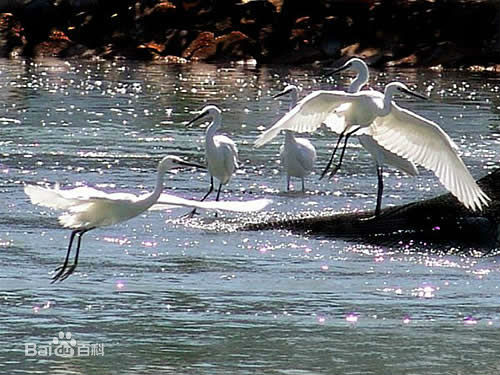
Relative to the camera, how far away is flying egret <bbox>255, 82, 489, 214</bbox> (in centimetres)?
1439

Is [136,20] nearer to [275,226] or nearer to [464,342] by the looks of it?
[275,226]

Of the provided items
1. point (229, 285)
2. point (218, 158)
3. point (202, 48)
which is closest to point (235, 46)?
point (202, 48)

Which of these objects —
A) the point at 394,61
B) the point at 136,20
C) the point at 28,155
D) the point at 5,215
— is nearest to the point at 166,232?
the point at 5,215

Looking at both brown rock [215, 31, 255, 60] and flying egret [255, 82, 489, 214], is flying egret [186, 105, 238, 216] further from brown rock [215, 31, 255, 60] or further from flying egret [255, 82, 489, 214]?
brown rock [215, 31, 255, 60]

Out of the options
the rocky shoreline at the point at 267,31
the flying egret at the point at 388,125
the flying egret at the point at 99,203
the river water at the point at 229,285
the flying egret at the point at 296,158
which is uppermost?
the rocky shoreline at the point at 267,31

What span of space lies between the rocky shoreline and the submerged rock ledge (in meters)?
24.6

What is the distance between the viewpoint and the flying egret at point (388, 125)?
1439 centimetres

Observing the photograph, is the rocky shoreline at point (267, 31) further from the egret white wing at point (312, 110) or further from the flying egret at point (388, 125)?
the egret white wing at point (312, 110)

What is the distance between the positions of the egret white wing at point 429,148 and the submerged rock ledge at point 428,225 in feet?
0.55

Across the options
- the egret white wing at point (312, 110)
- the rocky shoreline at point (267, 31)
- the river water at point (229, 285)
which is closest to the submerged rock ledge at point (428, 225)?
the river water at point (229, 285)

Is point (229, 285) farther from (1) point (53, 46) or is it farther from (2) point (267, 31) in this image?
(1) point (53, 46)

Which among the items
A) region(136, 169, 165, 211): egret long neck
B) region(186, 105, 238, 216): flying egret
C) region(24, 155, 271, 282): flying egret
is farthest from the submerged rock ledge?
region(136, 169, 165, 211): egret long neck

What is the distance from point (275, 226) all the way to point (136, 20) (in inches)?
1176

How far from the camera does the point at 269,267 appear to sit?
42.5ft
